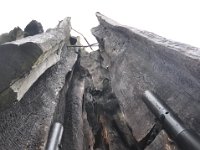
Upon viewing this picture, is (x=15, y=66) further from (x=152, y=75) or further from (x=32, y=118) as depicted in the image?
(x=152, y=75)

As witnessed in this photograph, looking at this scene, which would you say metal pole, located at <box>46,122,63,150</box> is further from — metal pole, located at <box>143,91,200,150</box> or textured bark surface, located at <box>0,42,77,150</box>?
metal pole, located at <box>143,91,200,150</box>

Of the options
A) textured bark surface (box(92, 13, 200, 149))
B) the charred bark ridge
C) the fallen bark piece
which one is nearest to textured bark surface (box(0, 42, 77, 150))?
the charred bark ridge

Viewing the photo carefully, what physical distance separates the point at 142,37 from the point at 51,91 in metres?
2.02

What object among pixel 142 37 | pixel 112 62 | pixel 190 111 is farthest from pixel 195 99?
pixel 112 62

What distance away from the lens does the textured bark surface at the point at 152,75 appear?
3938 millimetres

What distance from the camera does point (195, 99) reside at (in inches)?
154

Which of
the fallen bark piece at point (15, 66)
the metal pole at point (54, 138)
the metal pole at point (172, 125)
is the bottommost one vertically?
the metal pole at point (54, 138)

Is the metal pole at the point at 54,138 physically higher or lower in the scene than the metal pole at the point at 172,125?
lower

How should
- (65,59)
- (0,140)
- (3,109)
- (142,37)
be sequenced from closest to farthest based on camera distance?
(0,140), (3,109), (142,37), (65,59)

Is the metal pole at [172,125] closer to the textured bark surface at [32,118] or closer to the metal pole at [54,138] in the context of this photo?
the metal pole at [54,138]

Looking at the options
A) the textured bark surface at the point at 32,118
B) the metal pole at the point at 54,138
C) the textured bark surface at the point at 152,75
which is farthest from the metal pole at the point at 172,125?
the textured bark surface at the point at 32,118

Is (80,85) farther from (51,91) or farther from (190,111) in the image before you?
(190,111)

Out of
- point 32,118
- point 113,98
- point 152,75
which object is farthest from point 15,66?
point 113,98

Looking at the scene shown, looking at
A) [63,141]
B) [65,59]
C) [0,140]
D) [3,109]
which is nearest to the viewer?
[0,140]
